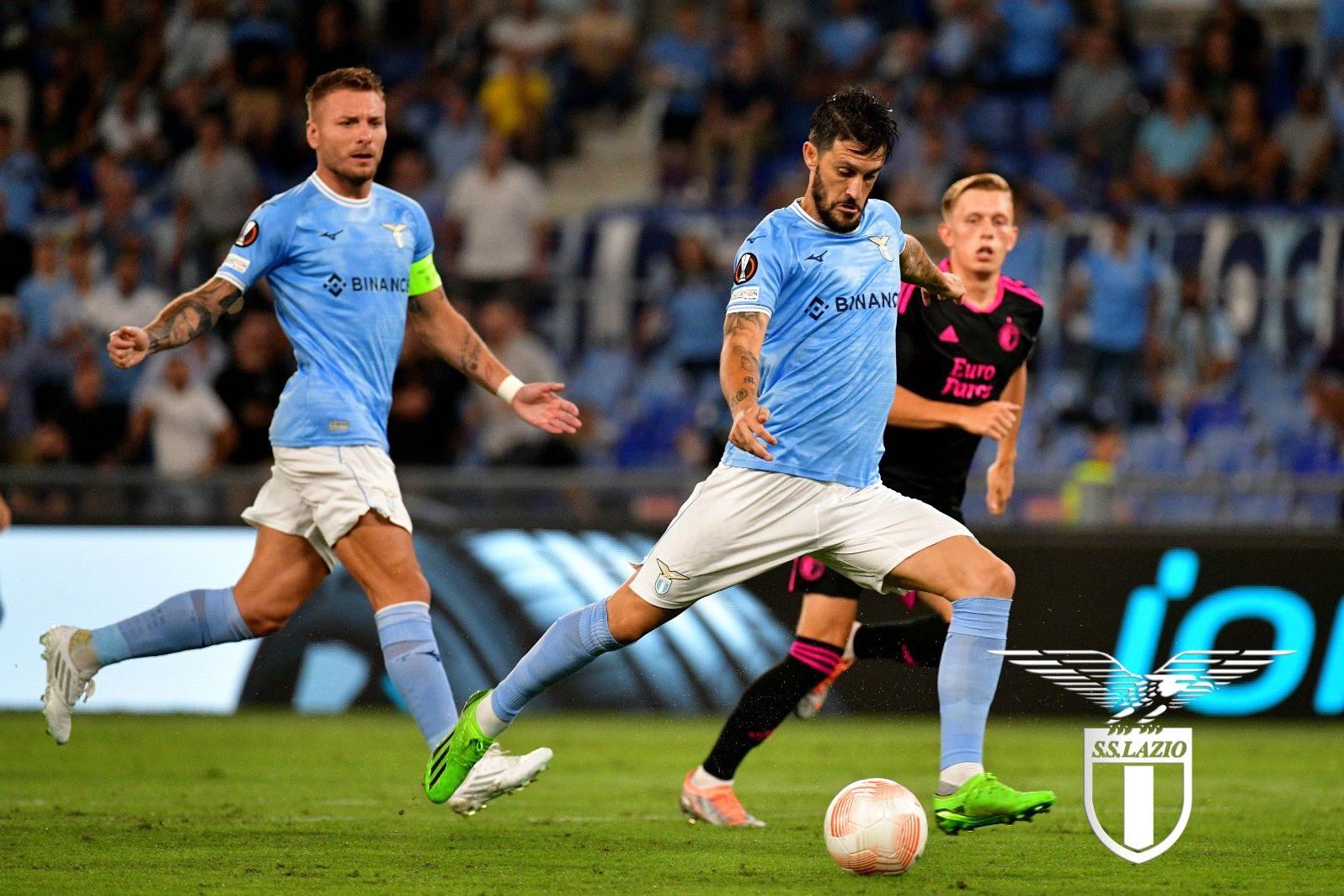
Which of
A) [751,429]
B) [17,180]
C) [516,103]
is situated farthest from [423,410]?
[751,429]

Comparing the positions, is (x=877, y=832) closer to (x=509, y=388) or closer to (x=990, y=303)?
(x=509, y=388)

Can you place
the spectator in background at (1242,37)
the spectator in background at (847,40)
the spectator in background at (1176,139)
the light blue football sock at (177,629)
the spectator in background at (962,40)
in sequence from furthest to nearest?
the spectator in background at (847,40) < the spectator in background at (962,40) < the spectator in background at (1242,37) < the spectator in background at (1176,139) < the light blue football sock at (177,629)

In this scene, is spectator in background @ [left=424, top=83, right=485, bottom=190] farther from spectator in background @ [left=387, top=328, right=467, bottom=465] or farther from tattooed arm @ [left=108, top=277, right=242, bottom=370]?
tattooed arm @ [left=108, top=277, right=242, bottom=370]

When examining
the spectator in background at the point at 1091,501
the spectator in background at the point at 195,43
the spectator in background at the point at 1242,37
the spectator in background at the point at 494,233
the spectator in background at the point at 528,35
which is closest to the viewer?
the spectator in background at the point at 1091,501

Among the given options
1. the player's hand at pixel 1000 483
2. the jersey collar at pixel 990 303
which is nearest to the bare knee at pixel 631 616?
the player's hand at pixel 1000 483

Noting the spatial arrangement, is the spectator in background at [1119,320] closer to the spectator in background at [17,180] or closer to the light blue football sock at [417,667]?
the light blue football sock at [417,667]

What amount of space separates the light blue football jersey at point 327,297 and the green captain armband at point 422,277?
0.15 m

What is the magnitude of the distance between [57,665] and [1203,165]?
1090 centimetres

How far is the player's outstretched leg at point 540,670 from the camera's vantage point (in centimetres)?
626

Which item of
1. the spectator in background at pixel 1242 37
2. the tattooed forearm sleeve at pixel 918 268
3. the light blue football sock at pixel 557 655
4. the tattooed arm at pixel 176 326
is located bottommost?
the light blue football sock at pixel 557 655

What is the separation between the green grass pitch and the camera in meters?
5.79

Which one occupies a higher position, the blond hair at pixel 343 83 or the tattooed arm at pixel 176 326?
the blond hair at pixel 343 83

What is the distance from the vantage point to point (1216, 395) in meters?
13.8

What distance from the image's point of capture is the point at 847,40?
17172mm
